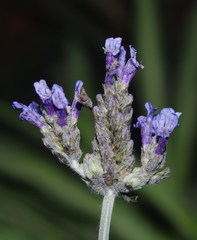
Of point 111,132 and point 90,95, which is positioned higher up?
point 90,95

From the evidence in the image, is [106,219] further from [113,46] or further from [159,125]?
[113,46]

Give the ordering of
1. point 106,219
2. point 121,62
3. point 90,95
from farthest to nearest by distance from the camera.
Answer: point 90,95
point 121,62
point 106,219

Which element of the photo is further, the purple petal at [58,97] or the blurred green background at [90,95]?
the blurred green background at [90,95]

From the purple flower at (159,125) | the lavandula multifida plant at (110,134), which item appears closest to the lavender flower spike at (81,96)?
the lavandula multifida plant at (110,134)

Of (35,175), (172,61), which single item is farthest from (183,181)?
(172,61)

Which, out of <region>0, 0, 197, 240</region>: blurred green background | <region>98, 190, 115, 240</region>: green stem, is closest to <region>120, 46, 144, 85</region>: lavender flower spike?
<region>98, 190, 115, 240</region>: green stem

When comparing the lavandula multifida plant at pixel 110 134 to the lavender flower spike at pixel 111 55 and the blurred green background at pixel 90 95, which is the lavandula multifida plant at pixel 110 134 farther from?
the blurred green background at pixel 90 95

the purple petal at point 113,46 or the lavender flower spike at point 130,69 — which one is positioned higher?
the purple petal at point 113,46

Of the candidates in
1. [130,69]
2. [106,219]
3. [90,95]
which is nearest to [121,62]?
[130,69]
